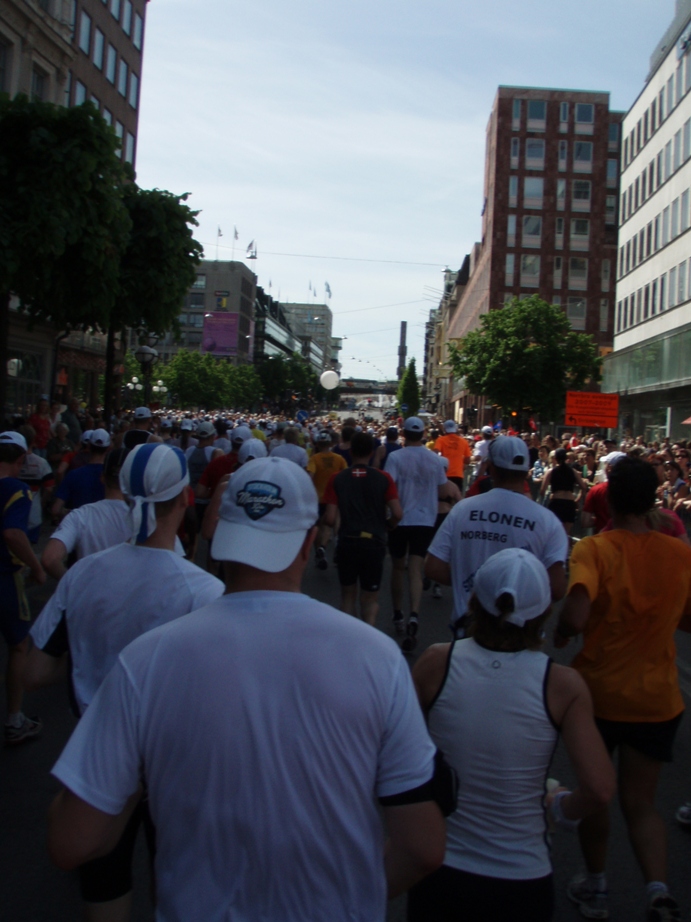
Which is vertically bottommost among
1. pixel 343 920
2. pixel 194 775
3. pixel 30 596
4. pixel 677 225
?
pixel 30 596

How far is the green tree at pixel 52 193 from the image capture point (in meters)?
14.9

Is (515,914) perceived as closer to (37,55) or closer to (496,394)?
(37,55)

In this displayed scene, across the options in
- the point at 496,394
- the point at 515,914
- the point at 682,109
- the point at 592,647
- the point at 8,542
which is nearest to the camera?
the point at 515,914

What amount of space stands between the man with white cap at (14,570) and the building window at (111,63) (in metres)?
39.2

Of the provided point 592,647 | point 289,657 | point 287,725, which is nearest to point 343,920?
point 287,725

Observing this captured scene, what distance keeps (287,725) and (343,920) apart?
15.1 inches

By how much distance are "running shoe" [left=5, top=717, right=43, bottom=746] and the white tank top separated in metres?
3.56

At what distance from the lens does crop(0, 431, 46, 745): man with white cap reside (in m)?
5.12

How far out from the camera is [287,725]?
1693 millimetres

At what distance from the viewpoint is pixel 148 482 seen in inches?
116

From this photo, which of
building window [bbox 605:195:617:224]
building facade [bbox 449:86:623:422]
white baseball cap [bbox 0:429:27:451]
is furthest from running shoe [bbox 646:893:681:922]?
building window [bbox 605:195:617:224]

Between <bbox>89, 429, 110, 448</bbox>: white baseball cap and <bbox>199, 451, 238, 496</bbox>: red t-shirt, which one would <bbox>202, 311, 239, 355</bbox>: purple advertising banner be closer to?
<bbox>199, 451, 238, 496</bbox>: red t-shirt

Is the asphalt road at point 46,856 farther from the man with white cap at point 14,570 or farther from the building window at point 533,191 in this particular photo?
the building window at point 533,191

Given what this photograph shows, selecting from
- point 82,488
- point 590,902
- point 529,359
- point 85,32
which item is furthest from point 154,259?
point 529,359
